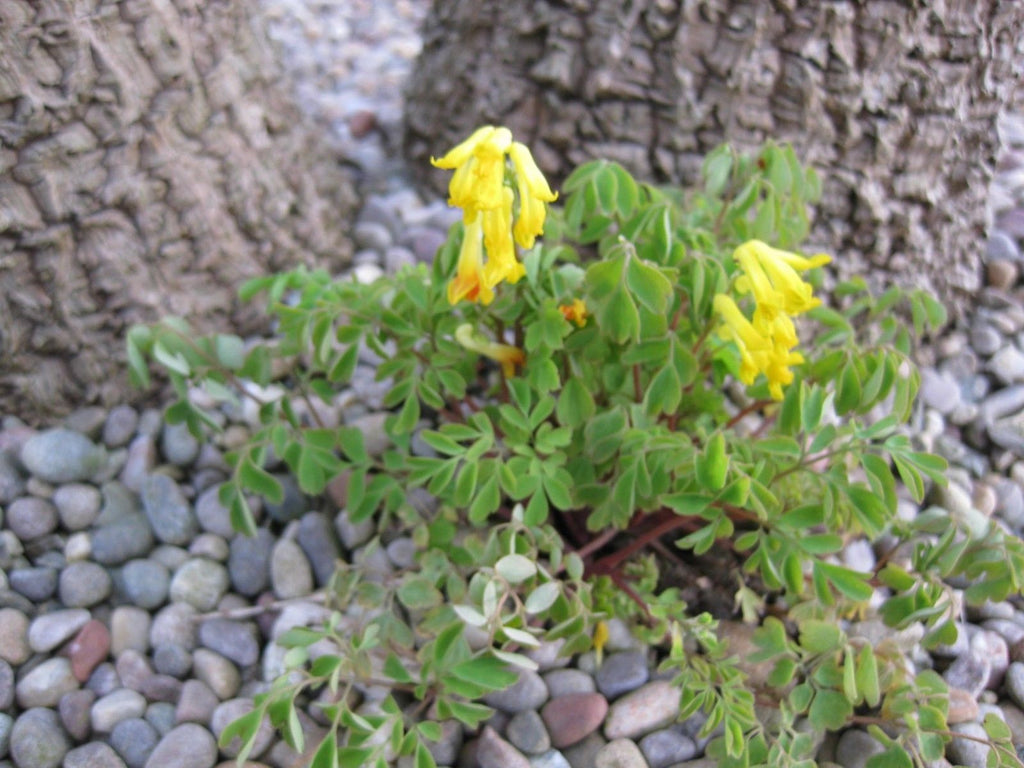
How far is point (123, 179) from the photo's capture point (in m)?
2.17

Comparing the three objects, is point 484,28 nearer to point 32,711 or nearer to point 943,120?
point 943,120

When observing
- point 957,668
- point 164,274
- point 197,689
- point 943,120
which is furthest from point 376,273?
point 957,668

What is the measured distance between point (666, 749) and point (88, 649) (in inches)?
48.2

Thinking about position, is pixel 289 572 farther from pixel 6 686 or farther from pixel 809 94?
pixel 809 94

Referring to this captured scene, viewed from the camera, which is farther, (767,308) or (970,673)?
(970,673)

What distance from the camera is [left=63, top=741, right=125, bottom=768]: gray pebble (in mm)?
1714

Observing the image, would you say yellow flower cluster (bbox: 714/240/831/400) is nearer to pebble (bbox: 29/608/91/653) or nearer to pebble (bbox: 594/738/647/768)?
pebble (bbox: 594/738/647/768)

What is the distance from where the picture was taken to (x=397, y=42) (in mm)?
4047

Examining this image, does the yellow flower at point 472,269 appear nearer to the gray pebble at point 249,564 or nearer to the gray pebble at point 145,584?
the gray pebble at point 249,564

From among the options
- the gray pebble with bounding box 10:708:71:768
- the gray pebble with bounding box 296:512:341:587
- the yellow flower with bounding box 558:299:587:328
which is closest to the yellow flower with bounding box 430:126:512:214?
the yellow flower with bounding box 558:299:587:328

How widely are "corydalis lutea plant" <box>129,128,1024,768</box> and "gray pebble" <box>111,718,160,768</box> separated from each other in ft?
0.98

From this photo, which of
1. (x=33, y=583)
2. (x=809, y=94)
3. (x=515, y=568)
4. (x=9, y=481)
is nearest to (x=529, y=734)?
(x=515, y=568)

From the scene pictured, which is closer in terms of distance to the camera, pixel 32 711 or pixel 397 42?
pixel 32 711

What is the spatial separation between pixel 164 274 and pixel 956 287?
229cm
